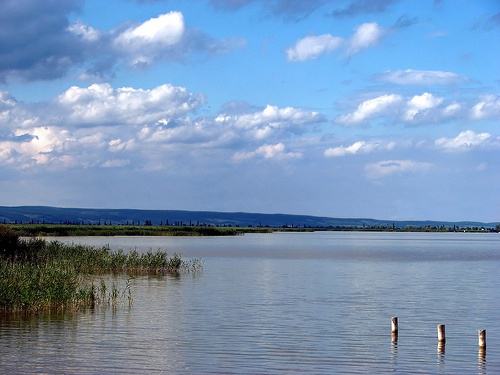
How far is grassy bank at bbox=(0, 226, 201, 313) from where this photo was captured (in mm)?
28844

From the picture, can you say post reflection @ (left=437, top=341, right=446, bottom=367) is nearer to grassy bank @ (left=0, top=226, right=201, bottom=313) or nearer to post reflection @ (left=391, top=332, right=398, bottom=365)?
post reflection @ (left=391, top=332, right=398, bottom=365)

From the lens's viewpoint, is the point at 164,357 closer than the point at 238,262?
Yes

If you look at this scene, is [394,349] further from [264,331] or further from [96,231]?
[96,231]

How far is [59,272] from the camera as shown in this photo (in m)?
31.1

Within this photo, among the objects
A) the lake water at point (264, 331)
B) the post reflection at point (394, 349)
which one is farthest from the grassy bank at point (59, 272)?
the post reflection at point (394, 349)

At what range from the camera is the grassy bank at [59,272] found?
28.8 metres

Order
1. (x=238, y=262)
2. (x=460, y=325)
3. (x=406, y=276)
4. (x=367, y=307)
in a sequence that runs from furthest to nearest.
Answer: (x=238, y=262)
(x=406, y=276)
(x=367, y=307)
(x=460, y=325)

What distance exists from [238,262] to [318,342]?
41.3m

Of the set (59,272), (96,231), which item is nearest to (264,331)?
(59,272)

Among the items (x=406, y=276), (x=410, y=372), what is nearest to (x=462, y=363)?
(x=410, y=372)

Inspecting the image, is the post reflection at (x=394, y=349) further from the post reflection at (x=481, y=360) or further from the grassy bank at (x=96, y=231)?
the grassy bank at (x=96, y=231)

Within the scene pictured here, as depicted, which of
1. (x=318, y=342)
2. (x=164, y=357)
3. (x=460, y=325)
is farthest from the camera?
(x=460, y=325)

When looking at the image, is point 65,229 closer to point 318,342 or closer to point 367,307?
point 367,307

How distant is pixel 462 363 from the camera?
2217 centimetres
